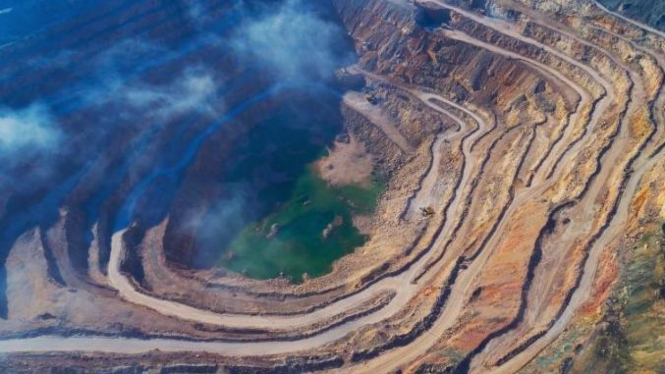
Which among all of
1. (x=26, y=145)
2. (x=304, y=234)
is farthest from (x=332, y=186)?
(x=26, y=145)

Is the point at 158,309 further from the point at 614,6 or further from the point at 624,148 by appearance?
the point at 614,6

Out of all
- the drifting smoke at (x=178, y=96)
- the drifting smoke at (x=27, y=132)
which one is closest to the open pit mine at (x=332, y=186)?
the drifting smoke at (x=27, y=132)

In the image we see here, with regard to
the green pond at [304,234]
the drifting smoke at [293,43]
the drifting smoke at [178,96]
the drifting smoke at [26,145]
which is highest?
the drifting smoke at [293,43]

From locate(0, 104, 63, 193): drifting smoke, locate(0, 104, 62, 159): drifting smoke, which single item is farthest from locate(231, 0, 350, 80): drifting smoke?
locate(0, 104, 63, 193): drifting smoke

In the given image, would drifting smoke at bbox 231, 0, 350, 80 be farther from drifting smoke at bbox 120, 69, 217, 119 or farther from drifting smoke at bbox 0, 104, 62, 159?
drifting smoke at bbox 0, 104, 62, 159

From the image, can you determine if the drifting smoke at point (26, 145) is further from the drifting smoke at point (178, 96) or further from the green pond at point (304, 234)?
the green pond at point (304, 234)

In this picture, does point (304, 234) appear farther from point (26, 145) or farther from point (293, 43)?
point (293, 43)
